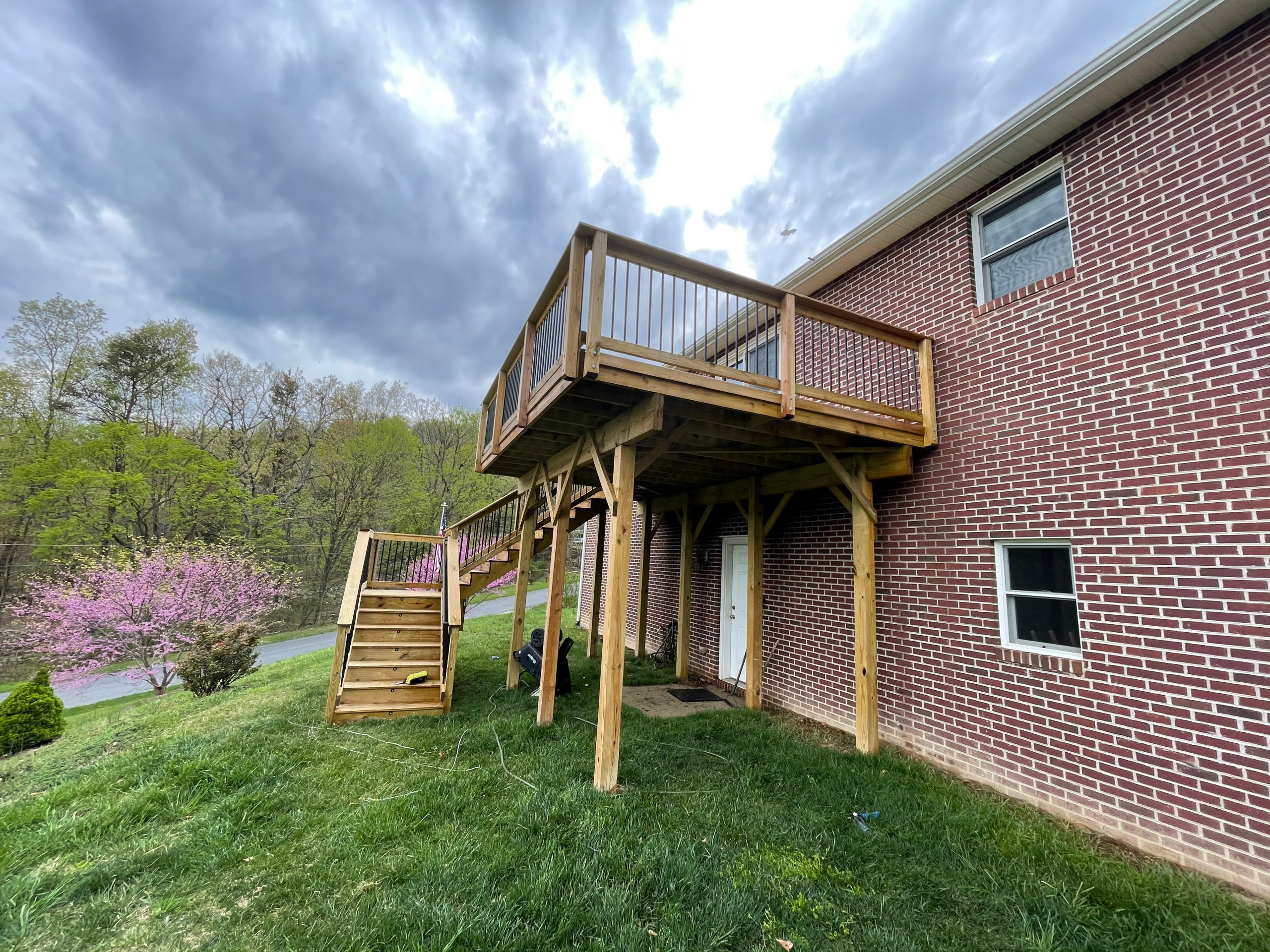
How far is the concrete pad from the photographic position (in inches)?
236

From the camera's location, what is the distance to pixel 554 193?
25609mm

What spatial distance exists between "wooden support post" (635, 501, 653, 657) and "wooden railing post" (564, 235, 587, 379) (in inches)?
240

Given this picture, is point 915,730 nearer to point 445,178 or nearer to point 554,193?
point 445,178

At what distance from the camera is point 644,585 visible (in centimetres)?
918

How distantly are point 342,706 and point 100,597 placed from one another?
11470 mm

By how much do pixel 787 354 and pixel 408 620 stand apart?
20.4 feet

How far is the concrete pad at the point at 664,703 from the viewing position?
6.00 meters

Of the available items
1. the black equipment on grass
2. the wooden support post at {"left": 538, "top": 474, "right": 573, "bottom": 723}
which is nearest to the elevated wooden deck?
the wooden support post at {"left": 538, "top": 474, "right": 573, "bottom": 723}

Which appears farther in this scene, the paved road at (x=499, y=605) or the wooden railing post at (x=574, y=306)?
the paved road at (x=499, y=605)

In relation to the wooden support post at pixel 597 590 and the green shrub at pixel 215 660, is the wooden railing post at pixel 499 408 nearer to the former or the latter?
the wooden support post at pixel 597 590

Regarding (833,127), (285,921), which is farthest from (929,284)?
(833,127)

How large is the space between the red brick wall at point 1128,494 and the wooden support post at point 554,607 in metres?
3.57

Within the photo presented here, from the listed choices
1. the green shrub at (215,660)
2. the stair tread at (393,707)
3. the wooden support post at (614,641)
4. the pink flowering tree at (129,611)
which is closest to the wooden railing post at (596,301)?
the wooden support post at (614,641)

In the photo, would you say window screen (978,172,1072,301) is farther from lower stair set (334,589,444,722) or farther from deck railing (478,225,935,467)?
lower stair set (334,589,444,722)
